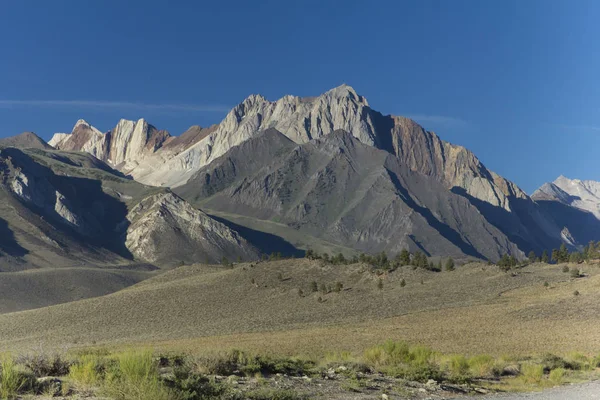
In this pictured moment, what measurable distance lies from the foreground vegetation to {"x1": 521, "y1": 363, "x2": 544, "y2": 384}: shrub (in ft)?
0.12

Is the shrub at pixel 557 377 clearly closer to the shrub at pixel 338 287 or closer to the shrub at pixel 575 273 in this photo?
the shrub at pixel 575 273

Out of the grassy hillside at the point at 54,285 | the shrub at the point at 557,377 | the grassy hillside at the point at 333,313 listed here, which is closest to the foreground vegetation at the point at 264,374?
the shrub at the point at 557,377

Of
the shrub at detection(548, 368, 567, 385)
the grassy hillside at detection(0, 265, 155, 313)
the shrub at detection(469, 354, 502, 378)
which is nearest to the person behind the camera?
the shrub at detection(548, 368, 567, 385)

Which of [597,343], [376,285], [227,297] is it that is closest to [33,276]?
[227,297]

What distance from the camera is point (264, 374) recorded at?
2039 centimetres

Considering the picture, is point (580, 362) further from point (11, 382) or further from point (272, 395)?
point (11, 382)

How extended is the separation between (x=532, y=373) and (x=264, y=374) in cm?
1085

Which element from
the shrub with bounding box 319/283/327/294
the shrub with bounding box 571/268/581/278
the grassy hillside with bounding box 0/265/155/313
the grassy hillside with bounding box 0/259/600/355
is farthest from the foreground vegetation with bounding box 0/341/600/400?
the grassy hillside with bounding box 0/265/155/313

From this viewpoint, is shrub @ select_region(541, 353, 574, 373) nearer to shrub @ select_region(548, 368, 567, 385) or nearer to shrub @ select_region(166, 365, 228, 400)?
shrub @ select_region(548, 368, 567, 385)

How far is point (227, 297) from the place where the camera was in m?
76.7

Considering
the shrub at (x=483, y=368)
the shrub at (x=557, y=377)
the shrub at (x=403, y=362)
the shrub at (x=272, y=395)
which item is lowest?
the shrub at (x=557, y=377)

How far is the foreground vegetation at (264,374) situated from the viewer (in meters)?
14.0

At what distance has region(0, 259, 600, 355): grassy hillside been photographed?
40.3 meters

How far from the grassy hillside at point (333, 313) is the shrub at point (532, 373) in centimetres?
876
